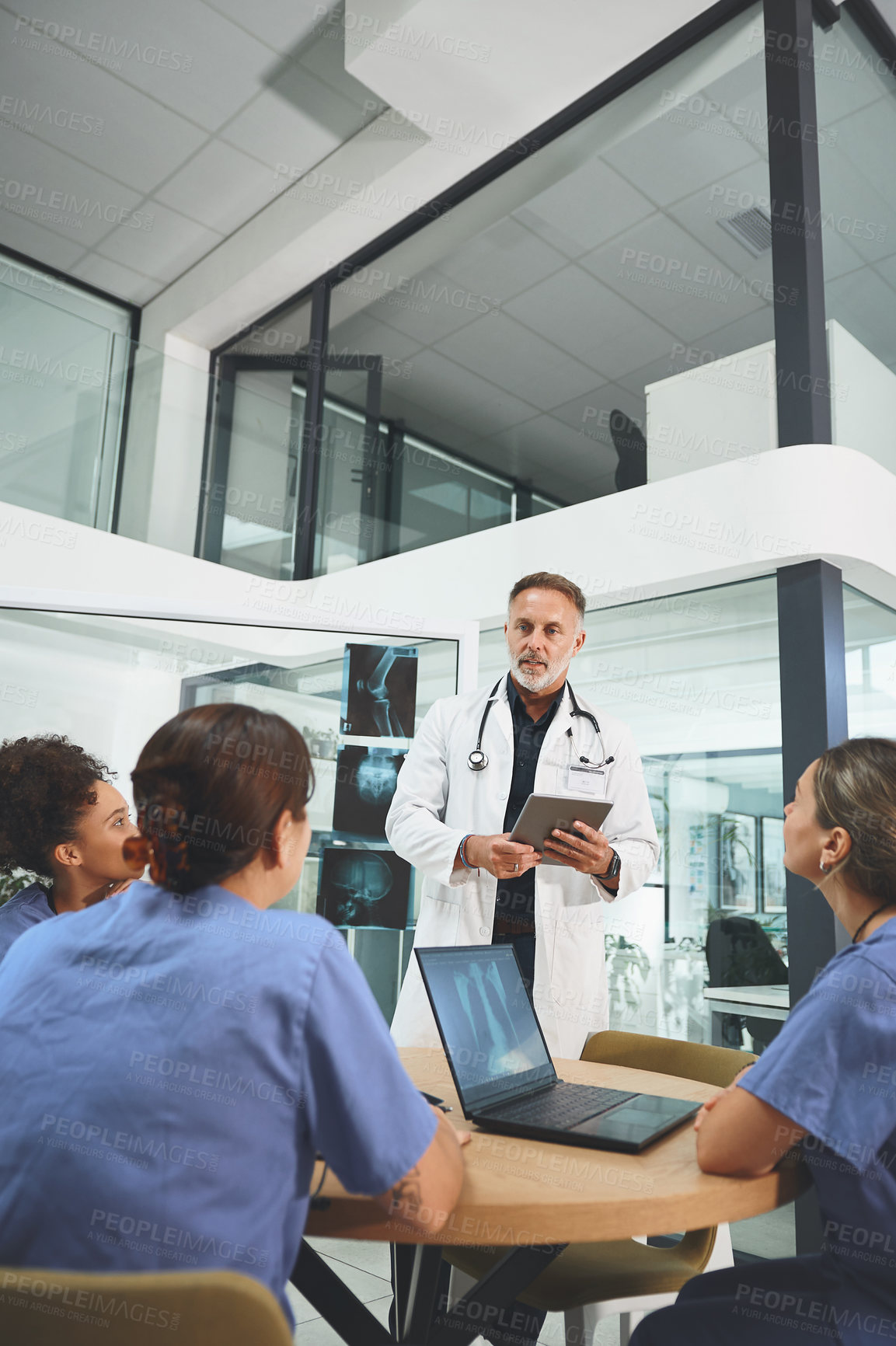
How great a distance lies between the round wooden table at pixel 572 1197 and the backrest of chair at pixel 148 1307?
1.04 ft

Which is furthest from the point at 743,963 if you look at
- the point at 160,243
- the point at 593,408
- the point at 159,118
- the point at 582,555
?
the point at 160,243

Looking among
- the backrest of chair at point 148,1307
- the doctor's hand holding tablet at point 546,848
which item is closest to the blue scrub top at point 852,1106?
the backrest of chair at point 148,1307

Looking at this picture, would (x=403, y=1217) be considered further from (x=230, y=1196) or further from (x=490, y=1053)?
(x=490, y=1053)

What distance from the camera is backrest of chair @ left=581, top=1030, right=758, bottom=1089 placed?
1.99m

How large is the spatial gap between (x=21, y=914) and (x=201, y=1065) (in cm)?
87

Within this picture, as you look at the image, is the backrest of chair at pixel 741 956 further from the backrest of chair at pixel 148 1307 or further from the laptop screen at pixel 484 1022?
the backrest of chair at pixel 148 1307

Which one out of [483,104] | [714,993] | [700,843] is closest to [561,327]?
[483,104]

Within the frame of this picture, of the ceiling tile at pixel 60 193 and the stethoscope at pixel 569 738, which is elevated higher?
the ceiling tile at pixel 60 193

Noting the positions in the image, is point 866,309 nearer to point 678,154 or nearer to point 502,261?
point 678,154

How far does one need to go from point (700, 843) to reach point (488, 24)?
326cm

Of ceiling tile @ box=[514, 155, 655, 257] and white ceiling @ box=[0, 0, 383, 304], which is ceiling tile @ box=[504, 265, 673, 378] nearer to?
ceiling tile @ box=[514, 155, 655, 257]

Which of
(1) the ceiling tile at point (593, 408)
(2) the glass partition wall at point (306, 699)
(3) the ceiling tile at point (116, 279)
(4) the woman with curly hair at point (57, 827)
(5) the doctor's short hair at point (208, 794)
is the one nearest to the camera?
(5) the doctor's short hair at point (208, 794)

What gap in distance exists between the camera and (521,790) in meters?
2.53

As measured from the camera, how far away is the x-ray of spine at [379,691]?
347 cm
